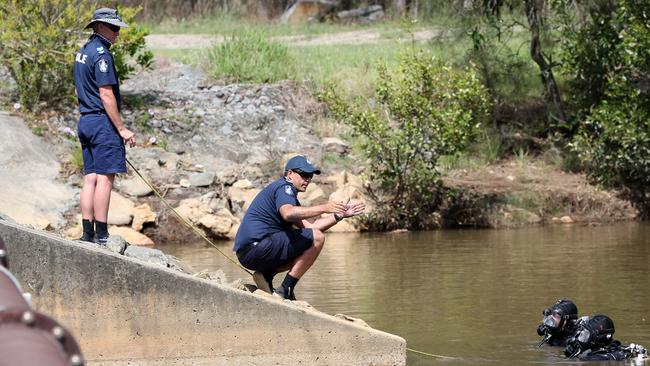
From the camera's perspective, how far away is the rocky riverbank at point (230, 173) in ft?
60.7

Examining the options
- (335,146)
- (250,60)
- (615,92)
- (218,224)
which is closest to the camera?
(218,224)

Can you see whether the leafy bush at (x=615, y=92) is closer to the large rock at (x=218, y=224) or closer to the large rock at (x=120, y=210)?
the large rock at (x=218, y=224)

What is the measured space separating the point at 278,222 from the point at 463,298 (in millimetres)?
3163

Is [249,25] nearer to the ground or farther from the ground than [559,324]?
farther from the ground

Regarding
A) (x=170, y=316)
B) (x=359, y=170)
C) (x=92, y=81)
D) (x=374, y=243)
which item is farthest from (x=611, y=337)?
(x=359, y=170)

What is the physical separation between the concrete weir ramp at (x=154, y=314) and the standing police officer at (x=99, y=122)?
54.3 inches

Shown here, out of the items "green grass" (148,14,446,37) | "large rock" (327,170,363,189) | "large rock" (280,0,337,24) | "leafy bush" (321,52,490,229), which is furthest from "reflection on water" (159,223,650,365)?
"large rock" (280,0,337,24)

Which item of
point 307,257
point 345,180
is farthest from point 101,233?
point 345,180

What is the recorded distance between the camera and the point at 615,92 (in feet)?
64.3

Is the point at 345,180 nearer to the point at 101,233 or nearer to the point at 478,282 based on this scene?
the point at 478,282

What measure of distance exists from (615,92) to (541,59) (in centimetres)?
354

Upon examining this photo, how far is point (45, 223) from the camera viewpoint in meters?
17.3

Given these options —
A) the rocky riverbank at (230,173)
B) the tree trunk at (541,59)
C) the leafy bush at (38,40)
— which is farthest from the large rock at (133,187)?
the tree trunk at (541,59)

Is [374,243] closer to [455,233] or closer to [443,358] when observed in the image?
[455,233]
